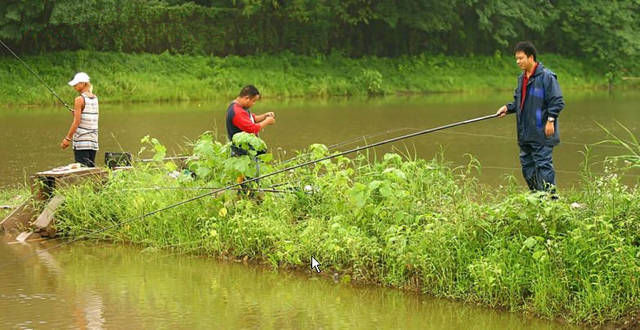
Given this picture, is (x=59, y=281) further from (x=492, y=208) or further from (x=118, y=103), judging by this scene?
(x=118, y=103)

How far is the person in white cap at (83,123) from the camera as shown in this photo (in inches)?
412

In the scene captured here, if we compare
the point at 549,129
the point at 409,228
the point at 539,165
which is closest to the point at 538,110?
the point at 549,129

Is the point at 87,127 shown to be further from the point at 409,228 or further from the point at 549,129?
the point at 549,129

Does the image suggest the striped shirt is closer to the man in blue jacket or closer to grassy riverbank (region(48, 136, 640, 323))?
grassy riverbank (region(48, 136, 640, 323))

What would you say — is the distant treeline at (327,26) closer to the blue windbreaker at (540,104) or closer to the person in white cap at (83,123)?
the person in white cap at (83,123)

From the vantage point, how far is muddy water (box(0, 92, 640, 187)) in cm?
1521

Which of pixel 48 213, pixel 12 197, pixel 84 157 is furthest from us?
pixel 12 197

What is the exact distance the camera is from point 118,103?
26406 millimetres

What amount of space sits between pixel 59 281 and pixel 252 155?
2054 millimetres

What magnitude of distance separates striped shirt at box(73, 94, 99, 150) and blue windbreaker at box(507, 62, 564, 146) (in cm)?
471

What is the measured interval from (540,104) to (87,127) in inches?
194

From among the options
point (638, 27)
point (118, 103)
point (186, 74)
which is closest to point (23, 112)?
point (118, 103)

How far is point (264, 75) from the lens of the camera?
99.1 ft

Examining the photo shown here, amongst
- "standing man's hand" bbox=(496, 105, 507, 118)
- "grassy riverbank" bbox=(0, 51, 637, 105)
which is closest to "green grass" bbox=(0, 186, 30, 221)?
"standing man's hand" bbox=(496, 105, 507, 118)
